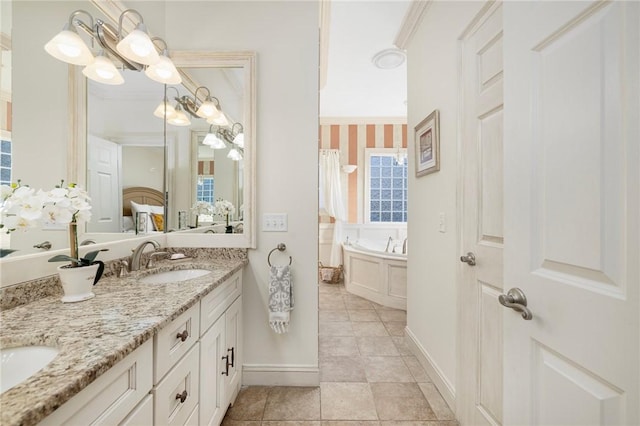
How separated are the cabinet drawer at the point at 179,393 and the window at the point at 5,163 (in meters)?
0.85

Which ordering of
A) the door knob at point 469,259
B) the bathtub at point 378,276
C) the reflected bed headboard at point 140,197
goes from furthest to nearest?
the bathtub at point 378,276
the reflected bed headboard at point 140,197
the door knob at point 469,259

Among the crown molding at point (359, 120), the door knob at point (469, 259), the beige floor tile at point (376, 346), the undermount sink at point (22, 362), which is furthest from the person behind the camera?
the crown molding at point (359, 120)

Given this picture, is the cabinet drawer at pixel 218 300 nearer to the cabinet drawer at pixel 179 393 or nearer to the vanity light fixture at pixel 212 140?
the cabinet drawer at pixel 179 393

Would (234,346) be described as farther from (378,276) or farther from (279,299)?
(378,276)

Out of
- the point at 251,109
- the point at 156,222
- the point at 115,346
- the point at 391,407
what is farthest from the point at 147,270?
the point at 391,407

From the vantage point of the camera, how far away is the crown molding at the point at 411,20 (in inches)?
74.3

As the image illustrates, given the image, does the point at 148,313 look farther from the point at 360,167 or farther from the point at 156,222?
the point at 360,167

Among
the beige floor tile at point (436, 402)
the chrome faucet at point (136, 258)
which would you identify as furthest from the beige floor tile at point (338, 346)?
the chrome faucet at point (136, 258)

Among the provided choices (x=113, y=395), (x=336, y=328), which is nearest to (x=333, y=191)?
(x=336, y=328)

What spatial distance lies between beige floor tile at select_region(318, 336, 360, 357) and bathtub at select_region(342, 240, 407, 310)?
3.26ft

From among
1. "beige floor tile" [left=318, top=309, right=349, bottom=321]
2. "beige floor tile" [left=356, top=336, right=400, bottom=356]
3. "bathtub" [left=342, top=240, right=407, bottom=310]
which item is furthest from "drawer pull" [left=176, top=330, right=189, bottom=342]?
"bathtub" [left=342, top=240, right=407, bottom=310]

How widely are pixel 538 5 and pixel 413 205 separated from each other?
159 centimetres

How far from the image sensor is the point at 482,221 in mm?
1268

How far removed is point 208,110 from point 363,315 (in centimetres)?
258
